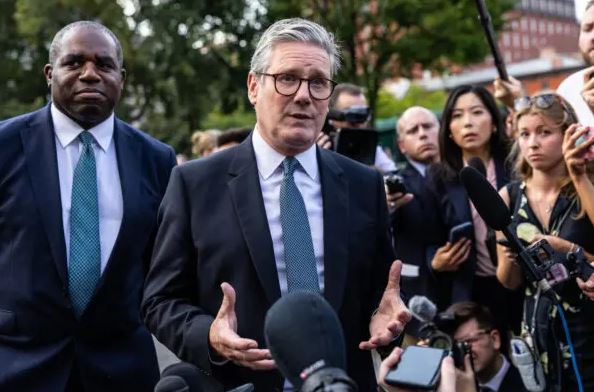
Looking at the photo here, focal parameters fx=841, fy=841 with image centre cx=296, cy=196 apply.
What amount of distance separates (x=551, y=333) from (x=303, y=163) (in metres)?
1.59

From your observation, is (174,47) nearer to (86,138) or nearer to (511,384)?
(511,384)

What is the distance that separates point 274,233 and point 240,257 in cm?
14

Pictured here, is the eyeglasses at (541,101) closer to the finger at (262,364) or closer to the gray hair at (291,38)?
the gray hair at (291,38)

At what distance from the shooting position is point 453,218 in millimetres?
4867

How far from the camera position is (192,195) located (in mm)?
2709

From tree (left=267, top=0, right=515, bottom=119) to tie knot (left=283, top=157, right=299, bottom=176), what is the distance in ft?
59.8

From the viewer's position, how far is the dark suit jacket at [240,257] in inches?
102

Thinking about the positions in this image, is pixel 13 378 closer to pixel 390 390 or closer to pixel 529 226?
pixel 390 390

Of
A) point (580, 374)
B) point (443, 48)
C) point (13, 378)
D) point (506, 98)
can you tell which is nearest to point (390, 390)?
point (13, 378)

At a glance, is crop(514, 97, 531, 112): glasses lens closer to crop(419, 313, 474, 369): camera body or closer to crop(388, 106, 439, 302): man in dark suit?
crop(388, 106, 439, 302): man in dark suit

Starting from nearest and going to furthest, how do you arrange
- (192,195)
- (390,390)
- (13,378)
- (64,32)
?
(390,390) < (192,195) < (13,378) < (64,32)

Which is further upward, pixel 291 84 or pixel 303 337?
pixel 291 84

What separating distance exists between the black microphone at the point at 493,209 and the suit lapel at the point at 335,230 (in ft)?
2.10

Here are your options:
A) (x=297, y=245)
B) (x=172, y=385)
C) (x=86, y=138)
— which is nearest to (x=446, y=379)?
(x=297, y=245)
